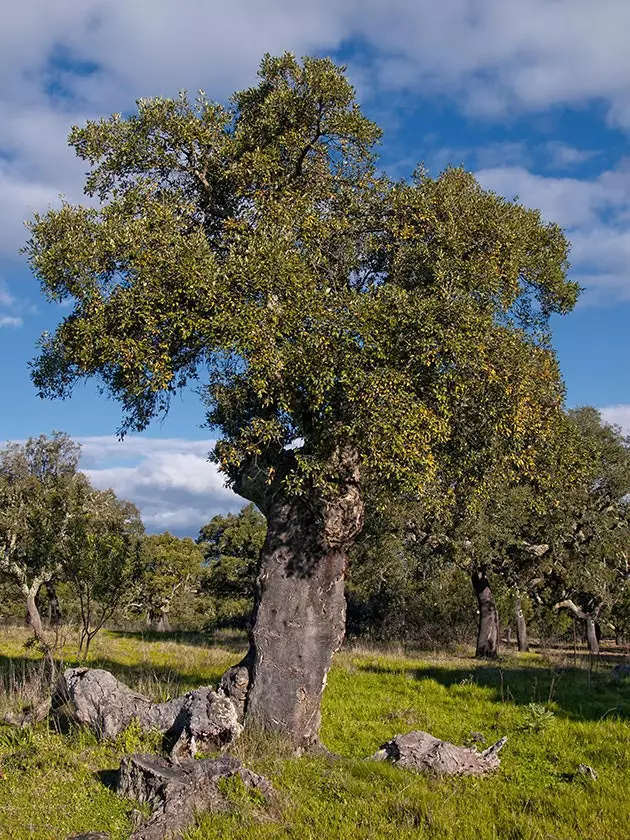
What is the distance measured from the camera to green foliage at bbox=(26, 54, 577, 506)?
40.9 feet

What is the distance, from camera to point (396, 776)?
36.0 ft

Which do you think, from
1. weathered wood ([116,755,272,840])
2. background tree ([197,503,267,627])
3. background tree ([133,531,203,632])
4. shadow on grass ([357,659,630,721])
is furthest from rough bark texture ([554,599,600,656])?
background tree ([133,531,203,632])

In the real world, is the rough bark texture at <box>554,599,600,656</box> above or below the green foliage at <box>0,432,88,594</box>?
below

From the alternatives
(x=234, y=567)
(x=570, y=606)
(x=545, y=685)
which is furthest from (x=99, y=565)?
(x=234, y=567)

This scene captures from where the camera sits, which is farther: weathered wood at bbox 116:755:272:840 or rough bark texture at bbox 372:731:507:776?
rough bark texture at bbox 372:731:507:776

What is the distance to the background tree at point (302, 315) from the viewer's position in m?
12.5

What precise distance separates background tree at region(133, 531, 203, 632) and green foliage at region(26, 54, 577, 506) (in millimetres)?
44750

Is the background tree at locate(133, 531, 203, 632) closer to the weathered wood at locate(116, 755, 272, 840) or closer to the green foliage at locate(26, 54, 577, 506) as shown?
the green foliage at locate(26, 54, 577, 506)

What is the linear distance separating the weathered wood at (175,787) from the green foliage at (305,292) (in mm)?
5053

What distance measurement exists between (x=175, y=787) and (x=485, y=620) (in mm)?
25991

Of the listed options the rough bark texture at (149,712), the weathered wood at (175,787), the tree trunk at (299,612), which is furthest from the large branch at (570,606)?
the weathered wood at (175,787)

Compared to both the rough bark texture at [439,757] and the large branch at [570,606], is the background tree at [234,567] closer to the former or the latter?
the large branch at [570,606]

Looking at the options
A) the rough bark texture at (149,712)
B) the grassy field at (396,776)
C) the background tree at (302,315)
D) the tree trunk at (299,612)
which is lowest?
the grassy field at (396,776)

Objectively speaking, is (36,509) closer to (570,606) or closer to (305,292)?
(305,292)
